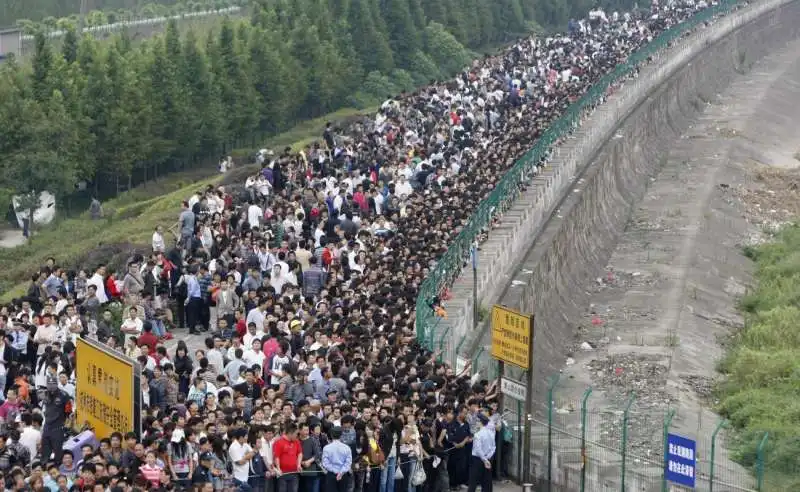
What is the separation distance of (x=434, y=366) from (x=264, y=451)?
390cm

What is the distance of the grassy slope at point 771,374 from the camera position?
26.5m

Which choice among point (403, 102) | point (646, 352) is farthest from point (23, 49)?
point (646, 352)

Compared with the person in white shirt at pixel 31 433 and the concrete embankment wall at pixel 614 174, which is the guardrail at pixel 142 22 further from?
the person in white shirt at pixel 31 433

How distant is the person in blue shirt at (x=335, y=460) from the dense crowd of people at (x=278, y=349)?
2cm

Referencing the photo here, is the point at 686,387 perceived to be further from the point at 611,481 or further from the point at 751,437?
the point at 611,481

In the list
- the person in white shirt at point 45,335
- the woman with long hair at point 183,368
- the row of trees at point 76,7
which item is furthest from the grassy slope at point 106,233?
the row of trees at point 76,7

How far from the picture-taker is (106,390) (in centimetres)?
1922

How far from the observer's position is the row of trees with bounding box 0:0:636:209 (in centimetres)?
4912

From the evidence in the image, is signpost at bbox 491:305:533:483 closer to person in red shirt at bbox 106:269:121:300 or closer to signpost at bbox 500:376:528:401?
signpost at bbox 500:376:528:401

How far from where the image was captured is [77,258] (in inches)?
1481

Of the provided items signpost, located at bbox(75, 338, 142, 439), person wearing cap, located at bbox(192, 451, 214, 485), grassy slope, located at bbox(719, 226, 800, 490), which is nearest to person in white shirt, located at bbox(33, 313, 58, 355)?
signpost, located at bbox(75, 338, 142, 439)

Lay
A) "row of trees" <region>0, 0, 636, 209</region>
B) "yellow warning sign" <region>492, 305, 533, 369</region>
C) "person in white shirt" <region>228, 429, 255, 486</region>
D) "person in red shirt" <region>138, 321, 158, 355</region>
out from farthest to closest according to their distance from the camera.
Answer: "row of trees" <region>0, 0, 636, 209</region>, "person in red shirt" <region>138, 321, 158, 355</region>, "yellow warning sign" <region>492, 305, 533, 369</region>, "person in white shirt" <region>228, 429, 255, 486</region>

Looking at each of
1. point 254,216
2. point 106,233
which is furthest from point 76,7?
point 254,216

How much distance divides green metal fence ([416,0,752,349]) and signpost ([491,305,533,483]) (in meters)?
4.01
